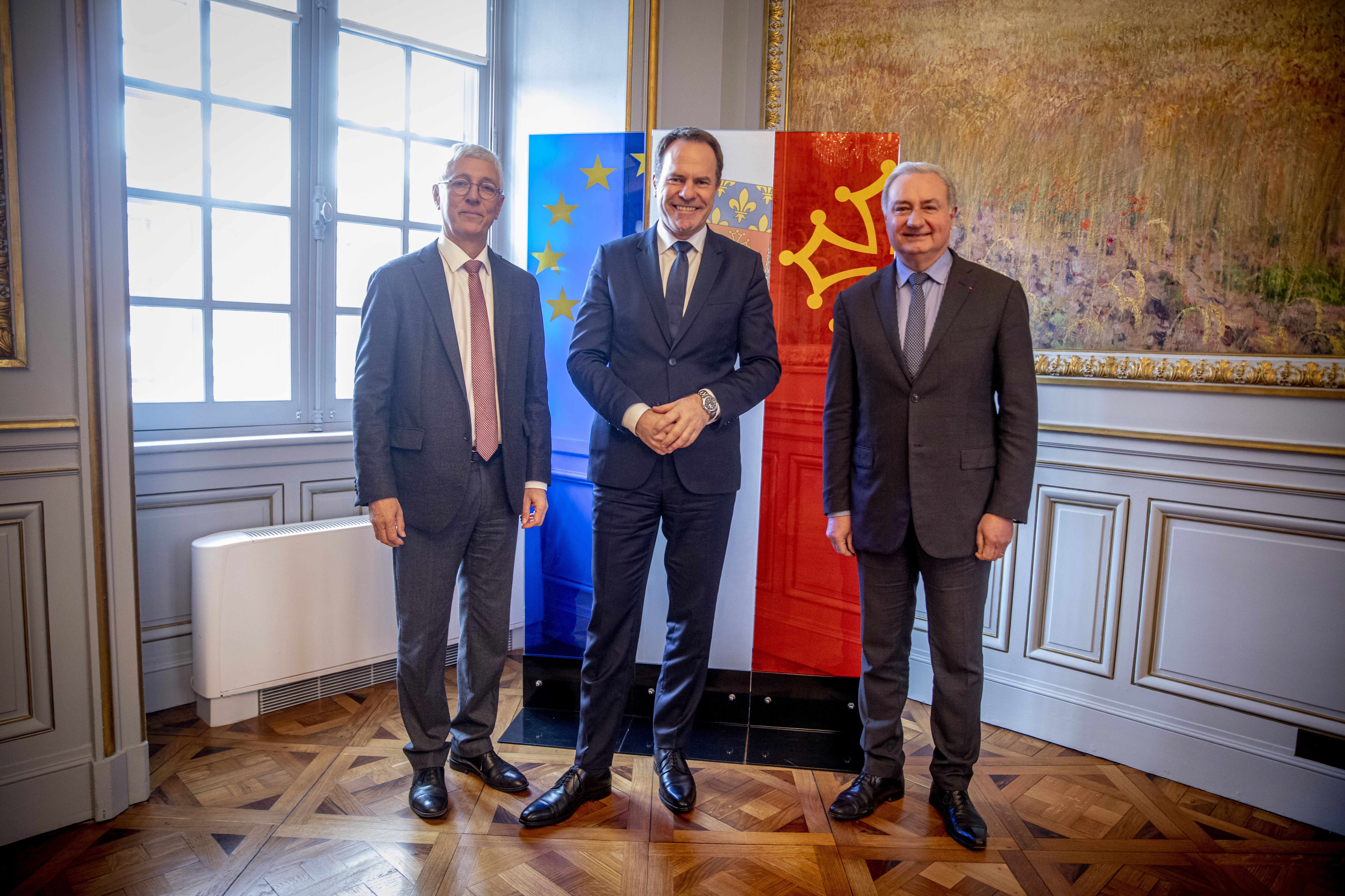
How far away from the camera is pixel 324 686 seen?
2637 mm

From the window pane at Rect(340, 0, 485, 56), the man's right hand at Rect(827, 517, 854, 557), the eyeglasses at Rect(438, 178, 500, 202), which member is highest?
the window pane at Rect(340, 0, 485, 56)

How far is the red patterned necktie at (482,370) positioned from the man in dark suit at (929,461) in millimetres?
831

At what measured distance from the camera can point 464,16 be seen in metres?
3.22

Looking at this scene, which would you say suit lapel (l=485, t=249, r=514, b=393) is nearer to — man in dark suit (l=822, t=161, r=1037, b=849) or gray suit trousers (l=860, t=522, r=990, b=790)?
man in dark suit (l=822, t=161, r=1037, b=849)

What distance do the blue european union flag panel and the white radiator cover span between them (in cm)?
33

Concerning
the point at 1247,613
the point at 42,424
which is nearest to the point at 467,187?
the point at 42,424

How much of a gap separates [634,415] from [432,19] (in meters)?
2.25

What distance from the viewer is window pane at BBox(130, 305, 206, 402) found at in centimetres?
256

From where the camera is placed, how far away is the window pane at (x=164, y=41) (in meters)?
2.49

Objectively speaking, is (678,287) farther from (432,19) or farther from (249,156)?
(432,19)

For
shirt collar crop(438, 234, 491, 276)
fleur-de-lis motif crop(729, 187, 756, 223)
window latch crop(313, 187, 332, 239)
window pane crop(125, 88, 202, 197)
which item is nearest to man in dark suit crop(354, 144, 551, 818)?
shirt collar crop(438, 234, 491, 276)

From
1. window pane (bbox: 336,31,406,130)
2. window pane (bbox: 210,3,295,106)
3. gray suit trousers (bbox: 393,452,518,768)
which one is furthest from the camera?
window pane (bbox: 336,31,406,130)

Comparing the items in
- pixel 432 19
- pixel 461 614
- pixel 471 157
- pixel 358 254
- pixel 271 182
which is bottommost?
pixel 461 614

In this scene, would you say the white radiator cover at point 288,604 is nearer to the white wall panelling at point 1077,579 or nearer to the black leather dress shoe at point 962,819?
the black leather dress shoe at point 962,819
